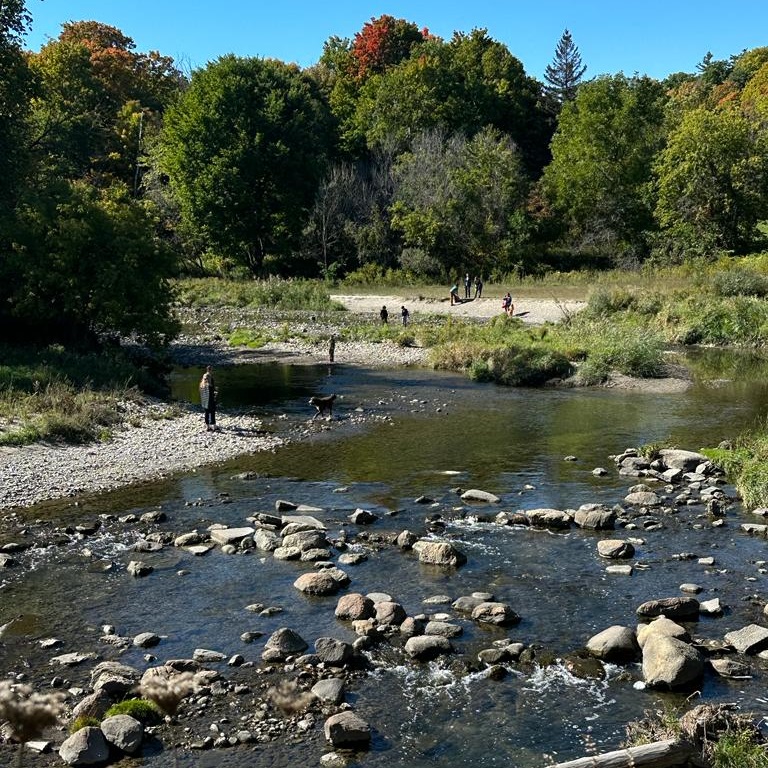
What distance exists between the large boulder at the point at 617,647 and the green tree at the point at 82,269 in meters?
27.4

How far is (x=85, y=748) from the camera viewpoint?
417 inches

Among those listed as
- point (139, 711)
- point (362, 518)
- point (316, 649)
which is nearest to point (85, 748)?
point (139, 711)

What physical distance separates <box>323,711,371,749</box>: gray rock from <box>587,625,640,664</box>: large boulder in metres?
4.03

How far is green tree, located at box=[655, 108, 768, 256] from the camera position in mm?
72500

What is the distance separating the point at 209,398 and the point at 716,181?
58934 millimetres

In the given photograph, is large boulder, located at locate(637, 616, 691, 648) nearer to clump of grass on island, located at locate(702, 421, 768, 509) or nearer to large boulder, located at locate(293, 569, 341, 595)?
large boulder, located at locate(293, 569, 341, 595)

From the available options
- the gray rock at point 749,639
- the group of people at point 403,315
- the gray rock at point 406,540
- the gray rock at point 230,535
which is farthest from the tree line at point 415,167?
the gray rock at point 749,639

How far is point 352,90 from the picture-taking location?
102m

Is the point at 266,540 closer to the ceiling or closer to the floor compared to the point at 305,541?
closer to the floor

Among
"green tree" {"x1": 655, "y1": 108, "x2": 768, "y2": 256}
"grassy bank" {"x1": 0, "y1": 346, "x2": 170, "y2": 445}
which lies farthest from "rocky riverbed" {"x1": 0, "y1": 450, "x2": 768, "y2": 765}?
"green tree" {"x1": 655, "y1": 108, "x2": 768, "y2": 256}

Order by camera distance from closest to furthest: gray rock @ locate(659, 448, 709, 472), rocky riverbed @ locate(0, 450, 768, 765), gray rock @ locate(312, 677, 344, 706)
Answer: rocky riverbed @ locate(0, 450, 768, 765)
gray rock @ locate(312, 677, 344, 706)
gray rock @ locate(659, 448, 709, 472)

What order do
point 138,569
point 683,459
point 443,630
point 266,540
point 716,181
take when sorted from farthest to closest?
point 716,181 → point 683,459 → point 266,540 → point 138,569 → point 443,630

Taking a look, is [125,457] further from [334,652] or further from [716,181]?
[716,181]

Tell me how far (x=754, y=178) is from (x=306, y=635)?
230 feet
